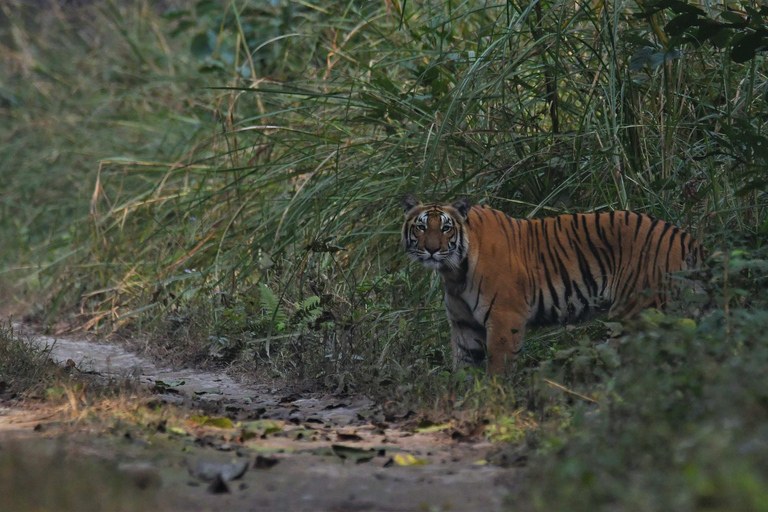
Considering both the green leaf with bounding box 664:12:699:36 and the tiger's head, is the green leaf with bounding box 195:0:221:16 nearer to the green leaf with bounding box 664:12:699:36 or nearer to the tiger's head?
the tiger's head

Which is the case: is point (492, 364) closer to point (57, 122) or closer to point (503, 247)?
point (503, 247)

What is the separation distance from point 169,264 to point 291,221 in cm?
193

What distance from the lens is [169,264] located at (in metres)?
8.11

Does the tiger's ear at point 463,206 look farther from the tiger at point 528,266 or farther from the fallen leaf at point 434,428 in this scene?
the fallen leaf at point 434,428

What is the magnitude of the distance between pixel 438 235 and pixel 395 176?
1.79 meters

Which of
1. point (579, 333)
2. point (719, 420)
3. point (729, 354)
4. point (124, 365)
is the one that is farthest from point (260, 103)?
point (719, 420)

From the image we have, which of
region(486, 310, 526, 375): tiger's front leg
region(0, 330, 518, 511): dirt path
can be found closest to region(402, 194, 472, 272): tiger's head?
region(486, 310, 526, 375): tiger's front leg

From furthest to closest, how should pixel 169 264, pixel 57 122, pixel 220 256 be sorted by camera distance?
1. pixel 57 122
2. pixel 169 264
3. pixel 220 256

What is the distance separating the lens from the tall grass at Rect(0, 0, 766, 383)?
5.72 metres

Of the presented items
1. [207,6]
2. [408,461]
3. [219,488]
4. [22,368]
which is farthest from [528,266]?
[207,6]

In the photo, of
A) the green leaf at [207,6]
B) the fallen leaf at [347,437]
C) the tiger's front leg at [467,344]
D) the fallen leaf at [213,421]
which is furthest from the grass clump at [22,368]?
the green leaf at [207,6]

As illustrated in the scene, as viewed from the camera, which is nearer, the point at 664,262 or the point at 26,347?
the point at 664,262

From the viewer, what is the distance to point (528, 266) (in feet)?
16.9

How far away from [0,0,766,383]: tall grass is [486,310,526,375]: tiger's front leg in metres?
0.48
